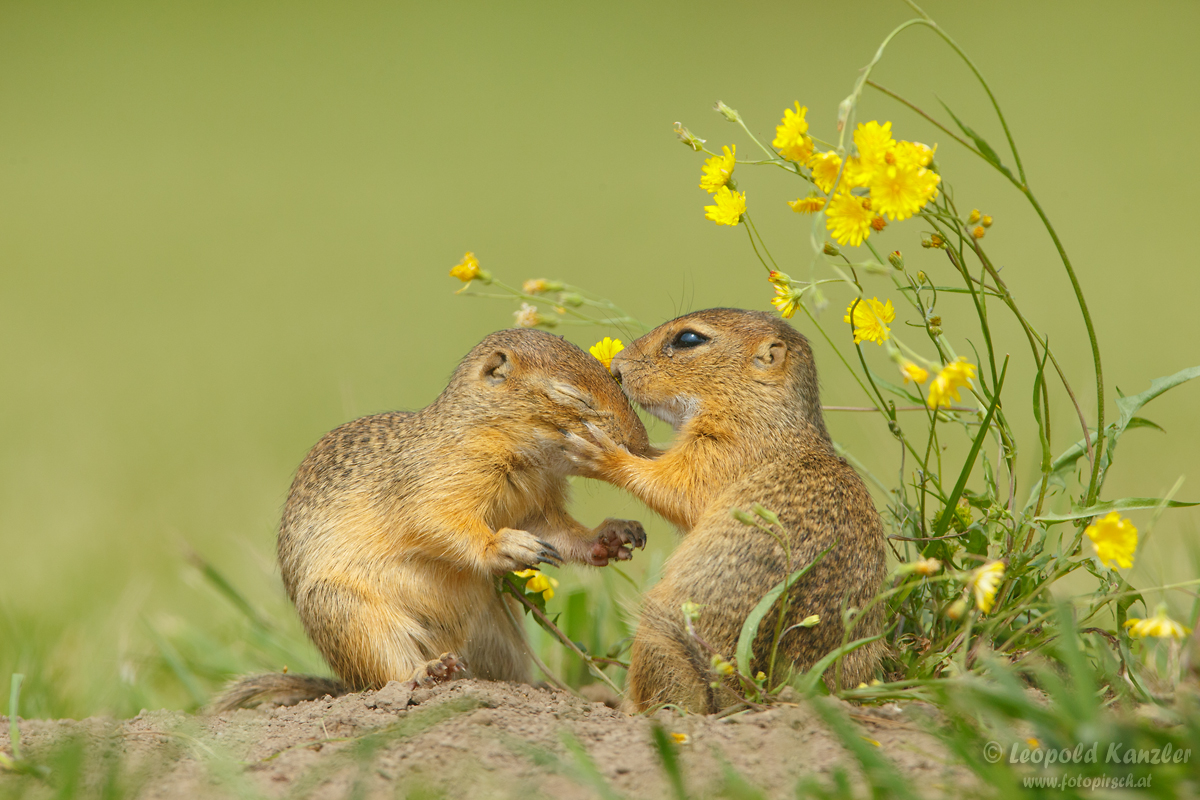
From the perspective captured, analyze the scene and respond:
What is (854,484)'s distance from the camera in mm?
4234

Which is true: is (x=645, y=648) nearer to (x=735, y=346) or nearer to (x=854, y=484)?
(x=854, y=484)

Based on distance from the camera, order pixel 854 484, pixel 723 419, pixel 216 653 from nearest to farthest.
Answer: pixel 854 484 < pixel 723 419 < pixel 216 653

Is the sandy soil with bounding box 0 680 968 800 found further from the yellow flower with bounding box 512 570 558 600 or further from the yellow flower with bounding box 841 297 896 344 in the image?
the yellow flower with bounding box 841 297 896 344

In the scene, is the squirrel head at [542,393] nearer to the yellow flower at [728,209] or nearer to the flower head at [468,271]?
the flower head at [468,271]

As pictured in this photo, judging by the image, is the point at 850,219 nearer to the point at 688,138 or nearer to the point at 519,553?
the point at 688,138

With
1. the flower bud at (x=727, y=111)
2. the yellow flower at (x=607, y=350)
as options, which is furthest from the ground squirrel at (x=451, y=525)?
the flower bud at (x=727, y=111)

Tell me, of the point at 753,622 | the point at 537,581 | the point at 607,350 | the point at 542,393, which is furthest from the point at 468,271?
the point at 753,622

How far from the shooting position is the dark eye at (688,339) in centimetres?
485

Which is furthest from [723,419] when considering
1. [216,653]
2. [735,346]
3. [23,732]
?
[216,653]

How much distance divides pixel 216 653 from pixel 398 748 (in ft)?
11.0

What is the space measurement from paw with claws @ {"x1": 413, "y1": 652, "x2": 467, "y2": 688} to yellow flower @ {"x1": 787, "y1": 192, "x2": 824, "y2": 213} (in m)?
2.24

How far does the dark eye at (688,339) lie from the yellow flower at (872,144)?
1.51 m

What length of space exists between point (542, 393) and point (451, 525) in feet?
2.35

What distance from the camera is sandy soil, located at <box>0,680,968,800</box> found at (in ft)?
9.09
